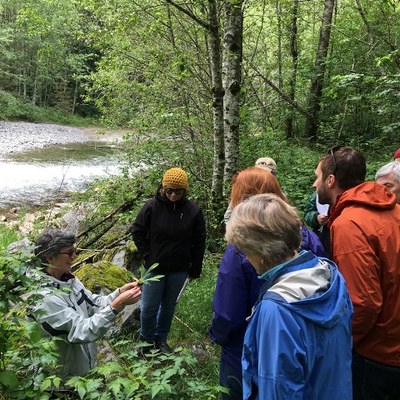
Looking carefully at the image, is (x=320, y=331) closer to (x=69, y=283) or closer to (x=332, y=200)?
(x=332, y=200)

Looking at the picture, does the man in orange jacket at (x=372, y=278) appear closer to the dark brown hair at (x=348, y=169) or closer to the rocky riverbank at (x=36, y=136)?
the dark brown hair at (x=348, y=169)

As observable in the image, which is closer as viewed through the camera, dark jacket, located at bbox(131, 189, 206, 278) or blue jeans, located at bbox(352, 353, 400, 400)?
blue jeans, located at bbox(352, 353, 400, 400)

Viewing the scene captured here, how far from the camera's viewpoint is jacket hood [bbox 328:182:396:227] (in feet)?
7.54

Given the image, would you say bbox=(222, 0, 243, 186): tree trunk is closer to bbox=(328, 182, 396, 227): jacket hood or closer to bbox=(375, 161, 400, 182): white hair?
bbox=(375, 161, 400, 182): white hair

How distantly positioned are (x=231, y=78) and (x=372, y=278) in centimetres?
458

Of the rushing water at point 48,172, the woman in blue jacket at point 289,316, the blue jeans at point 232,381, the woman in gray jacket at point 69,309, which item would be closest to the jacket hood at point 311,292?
the woman in blue jacket at point 289,316

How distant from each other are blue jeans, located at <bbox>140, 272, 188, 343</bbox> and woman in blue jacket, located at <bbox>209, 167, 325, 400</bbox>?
182 cm

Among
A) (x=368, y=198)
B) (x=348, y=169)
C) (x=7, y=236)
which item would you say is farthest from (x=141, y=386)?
(x=7, y=236)

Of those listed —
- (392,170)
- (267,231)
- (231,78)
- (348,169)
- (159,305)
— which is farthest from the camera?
(231,78)

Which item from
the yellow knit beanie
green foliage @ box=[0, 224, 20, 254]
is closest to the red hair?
the yellow knit beanie

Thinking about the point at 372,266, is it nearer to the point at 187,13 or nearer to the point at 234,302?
the point at 234,302

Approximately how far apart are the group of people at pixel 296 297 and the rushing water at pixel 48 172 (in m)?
7.78

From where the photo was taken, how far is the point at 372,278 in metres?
2.16

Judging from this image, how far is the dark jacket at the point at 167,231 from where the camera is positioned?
4270 millimetres
